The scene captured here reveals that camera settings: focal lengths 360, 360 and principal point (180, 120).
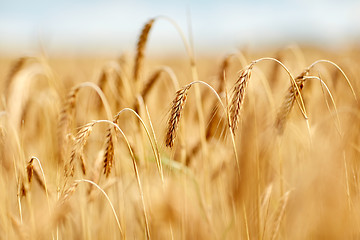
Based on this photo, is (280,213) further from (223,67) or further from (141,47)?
(141,47)

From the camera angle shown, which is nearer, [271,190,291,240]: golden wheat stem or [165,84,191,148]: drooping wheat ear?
[165,84,191,148]: drooping wheat ear

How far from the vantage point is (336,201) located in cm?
86

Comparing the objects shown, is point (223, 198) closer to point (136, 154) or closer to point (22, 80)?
point (136, 154)

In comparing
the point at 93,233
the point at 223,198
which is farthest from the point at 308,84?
the point at 93,233

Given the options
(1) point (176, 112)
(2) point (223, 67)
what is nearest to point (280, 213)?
(1) point (176, 112)

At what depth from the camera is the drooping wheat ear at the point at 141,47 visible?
167 centimetres

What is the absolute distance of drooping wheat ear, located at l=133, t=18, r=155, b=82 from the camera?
1674 mm

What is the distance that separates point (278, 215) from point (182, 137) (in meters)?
0.58

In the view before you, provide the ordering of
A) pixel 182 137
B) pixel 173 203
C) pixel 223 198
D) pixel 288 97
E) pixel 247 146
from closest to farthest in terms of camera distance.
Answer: pixel 173 203 → pixel 247 146 → pixel 288 97 → pixel 182 137 → pixel 223 198

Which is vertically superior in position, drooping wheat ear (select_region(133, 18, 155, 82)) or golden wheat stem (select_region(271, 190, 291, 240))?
drooping wheat ear (select_region(133, 18, 155, 82))

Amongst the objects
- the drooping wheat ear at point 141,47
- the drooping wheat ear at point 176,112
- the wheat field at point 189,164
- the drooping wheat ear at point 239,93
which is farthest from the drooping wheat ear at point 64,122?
the drooping wheat ear at point 239,93

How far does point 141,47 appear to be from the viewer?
5.82ft

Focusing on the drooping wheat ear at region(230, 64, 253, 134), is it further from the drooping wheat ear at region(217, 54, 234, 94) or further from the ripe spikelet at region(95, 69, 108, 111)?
the ripe spikelet at region(95, 69, 108, 111)

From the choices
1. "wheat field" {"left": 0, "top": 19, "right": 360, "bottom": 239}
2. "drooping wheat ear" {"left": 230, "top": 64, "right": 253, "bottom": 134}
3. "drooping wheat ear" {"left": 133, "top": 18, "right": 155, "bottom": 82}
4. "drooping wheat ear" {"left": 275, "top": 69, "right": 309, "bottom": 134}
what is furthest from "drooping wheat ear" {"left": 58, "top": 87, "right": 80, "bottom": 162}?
"drooping wheat ear" {"left": 275, "top": 69, "right": 309, "bottom": 134}
